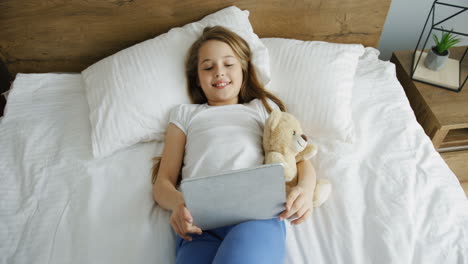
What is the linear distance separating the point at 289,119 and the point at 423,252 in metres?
0.49

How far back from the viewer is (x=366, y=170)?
3.16ft

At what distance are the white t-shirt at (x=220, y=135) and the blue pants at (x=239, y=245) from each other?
0.17m

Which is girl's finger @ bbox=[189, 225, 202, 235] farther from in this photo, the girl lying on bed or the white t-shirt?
the white t-shirt

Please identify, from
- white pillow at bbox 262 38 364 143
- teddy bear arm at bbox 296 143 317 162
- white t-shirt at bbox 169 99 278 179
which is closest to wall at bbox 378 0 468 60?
white pillow at bbox 262 38 364 143

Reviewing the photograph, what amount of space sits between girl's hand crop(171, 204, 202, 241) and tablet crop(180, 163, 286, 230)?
14mm

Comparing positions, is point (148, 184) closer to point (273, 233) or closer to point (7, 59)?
point (273, 233)

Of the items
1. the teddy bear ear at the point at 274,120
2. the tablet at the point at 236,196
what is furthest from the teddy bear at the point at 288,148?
the tablet at the point at 236,196

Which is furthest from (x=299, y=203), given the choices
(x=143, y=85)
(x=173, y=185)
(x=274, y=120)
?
(x=143, y=85)

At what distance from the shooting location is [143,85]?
3.53 ft

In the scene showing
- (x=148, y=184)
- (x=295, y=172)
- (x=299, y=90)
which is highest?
(x=299, y=90)

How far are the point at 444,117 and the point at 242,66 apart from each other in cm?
81

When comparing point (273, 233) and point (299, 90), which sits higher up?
point (299, 90)

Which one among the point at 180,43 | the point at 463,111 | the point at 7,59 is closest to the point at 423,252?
the point at 463,111

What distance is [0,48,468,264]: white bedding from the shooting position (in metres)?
0.80
